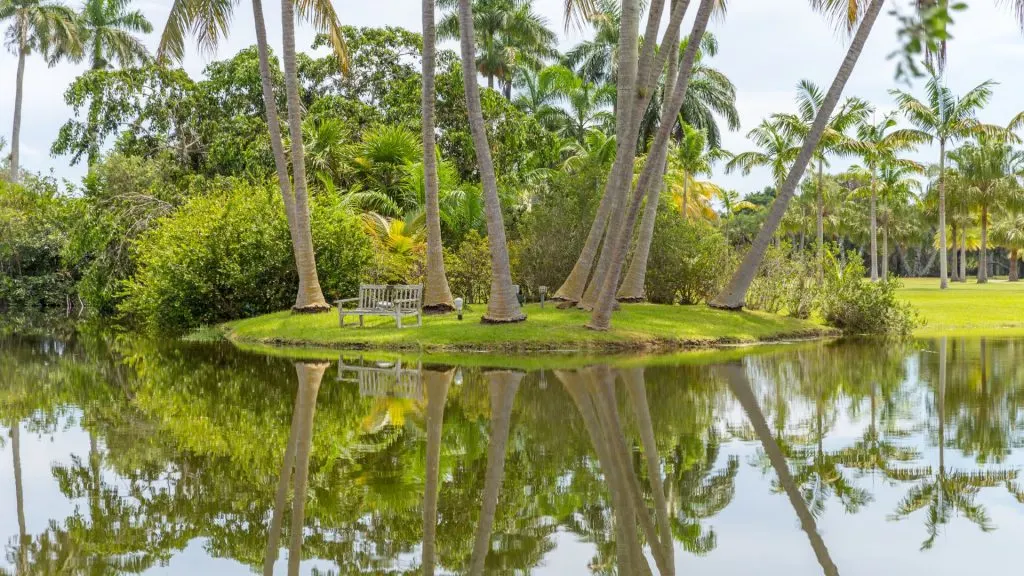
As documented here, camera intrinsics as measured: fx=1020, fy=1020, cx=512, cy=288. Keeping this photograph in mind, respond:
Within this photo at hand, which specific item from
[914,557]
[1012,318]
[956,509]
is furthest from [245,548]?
[1012,318]

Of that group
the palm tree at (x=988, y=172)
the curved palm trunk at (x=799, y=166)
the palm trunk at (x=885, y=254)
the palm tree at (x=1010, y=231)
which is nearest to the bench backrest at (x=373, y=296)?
the curved palm trunk at (x=799, y=166)

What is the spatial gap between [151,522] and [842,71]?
809 inches

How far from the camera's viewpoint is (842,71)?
943 inches

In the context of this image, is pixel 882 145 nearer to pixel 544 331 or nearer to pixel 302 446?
pixel 544 331

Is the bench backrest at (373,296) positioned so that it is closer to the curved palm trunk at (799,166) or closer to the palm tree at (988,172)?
the curved palm trunk at (799,166)

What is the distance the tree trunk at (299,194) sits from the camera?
25172 millimetres

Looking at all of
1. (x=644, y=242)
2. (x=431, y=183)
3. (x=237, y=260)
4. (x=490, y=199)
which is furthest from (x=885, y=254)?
(x=237, y=260)

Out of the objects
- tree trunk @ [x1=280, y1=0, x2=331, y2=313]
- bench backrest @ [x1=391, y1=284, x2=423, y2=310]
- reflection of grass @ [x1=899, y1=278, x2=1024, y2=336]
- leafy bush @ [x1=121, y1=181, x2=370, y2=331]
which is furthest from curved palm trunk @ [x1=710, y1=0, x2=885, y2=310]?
tree trunk @ [x1=280, y1=0, x2=331, y2=313]

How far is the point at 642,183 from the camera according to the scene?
70.2 feet

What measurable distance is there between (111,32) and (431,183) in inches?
1453

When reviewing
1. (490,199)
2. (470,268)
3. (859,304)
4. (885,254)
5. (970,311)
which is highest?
(885,254)

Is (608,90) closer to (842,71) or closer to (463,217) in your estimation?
(463,217)

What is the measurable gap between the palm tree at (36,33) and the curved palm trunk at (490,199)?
36931mm

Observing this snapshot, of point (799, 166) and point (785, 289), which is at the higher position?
point (799, 166)
